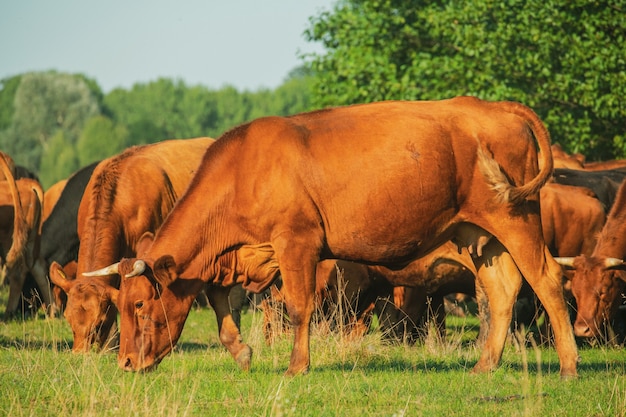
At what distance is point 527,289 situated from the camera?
14273 millimetres

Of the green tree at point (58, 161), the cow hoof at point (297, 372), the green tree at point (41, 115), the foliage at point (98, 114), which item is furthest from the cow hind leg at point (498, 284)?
the green tree at point (41, 115)

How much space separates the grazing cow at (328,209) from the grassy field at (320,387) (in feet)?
1.56

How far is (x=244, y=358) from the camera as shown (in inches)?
392

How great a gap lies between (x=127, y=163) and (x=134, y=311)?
492cm

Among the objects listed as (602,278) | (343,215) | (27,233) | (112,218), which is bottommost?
(27,233)

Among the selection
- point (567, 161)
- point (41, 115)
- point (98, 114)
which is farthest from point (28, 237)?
point (98, 114)

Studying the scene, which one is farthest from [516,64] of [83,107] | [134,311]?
[83,107]

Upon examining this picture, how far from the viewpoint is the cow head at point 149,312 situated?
31.3 feet

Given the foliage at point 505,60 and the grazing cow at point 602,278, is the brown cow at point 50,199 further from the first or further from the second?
the grazing cow at point 602,278

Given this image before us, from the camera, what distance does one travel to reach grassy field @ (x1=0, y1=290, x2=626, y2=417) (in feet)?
25.6

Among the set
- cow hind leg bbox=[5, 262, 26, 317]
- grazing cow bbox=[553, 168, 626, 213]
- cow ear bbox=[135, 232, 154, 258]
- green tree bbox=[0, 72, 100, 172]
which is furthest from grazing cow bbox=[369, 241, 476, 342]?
green tree bbox=[0, 72, 100, 172]

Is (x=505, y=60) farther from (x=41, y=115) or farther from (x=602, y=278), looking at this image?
(x=41, y=115)

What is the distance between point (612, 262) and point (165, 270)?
6.16 meters

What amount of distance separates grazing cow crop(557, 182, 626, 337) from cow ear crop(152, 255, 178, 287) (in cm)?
577
